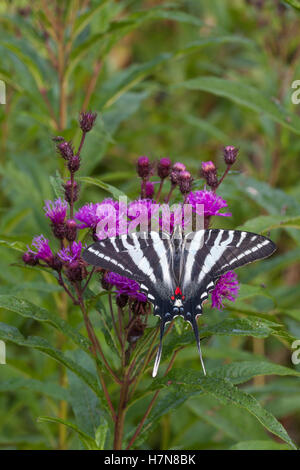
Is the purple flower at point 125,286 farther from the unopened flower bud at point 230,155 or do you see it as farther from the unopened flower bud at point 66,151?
the unopened flower bud at point 230,155

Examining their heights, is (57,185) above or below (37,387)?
above

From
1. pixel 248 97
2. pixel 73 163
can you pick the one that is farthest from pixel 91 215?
pixel 248 97

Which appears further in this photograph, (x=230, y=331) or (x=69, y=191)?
(x=69, y=191)

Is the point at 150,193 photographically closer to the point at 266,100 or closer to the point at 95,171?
the point at 266,100

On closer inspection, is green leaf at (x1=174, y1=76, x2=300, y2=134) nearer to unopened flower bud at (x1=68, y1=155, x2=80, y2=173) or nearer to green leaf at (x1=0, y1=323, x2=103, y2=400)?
unopened flower bud at (x1=68, y1=155, x2=80, y2=173)

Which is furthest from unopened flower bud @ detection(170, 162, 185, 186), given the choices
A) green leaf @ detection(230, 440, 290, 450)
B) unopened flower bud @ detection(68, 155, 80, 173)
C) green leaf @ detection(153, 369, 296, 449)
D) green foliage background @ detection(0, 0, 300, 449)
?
green leaf @ detection(230, 440, 290, 450)

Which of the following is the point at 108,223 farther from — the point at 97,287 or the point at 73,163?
the point at 97,287
